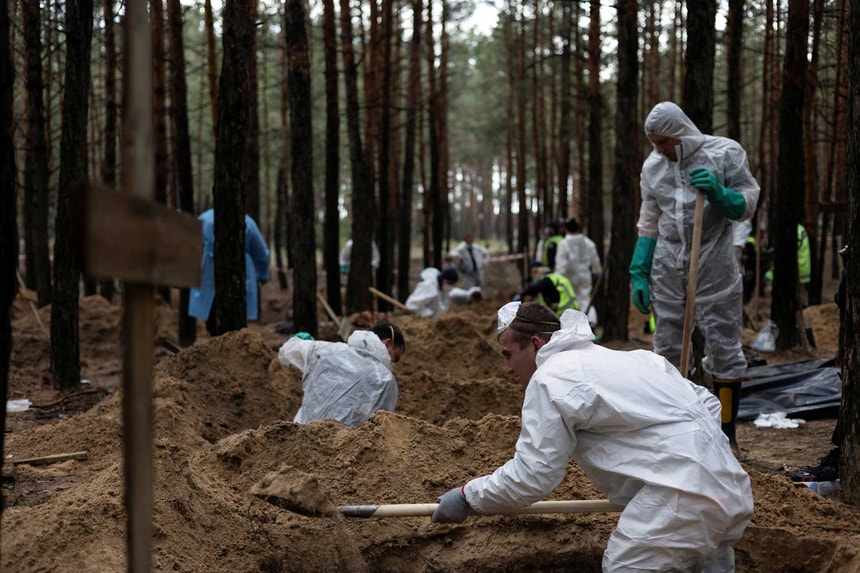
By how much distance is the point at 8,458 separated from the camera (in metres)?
5.64

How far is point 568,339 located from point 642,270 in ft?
9.50

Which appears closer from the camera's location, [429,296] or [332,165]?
[332,165]

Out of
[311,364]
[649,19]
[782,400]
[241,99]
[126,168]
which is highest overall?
[649,19]

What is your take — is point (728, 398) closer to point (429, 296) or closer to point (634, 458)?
point (634, 458)

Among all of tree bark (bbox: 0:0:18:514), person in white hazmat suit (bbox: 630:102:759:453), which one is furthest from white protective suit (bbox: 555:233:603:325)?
tree bark (bbox: 0:0:18:514)

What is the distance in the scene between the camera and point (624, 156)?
40.6 feet

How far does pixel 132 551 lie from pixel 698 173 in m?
4.44

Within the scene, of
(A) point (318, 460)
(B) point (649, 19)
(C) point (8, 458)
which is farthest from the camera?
(B) point (649, 19)

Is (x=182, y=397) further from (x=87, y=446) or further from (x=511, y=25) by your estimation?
(x=511, y=25)

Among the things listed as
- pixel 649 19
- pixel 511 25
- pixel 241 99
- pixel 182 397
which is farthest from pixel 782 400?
pixel 511 25

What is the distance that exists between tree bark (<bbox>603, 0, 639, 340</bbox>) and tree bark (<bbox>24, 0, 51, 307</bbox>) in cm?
699

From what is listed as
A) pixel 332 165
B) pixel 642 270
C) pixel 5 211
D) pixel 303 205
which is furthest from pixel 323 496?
pixel 332 165

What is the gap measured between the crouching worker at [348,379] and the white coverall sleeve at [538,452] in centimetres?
270

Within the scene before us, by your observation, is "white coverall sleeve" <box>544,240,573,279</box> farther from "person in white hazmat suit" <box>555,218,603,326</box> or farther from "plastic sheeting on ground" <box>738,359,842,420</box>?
"plastic sheeting on ground" <box>738,359,842,420</box>
